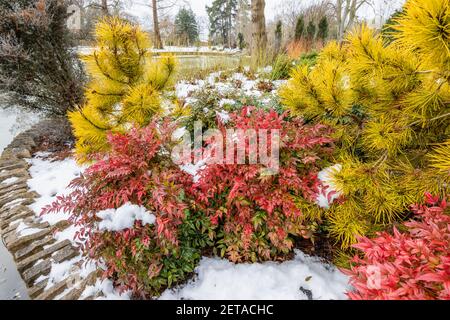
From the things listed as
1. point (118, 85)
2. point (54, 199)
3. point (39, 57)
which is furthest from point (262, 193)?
point (39, 57)

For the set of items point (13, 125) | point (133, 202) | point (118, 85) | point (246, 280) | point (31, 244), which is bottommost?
point (246, 280)

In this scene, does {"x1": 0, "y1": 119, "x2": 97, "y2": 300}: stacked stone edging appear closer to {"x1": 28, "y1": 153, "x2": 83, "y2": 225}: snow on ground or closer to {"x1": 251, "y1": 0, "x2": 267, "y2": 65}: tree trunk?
{"x1": 28, "y1": 153, "x2": 83, "y2": 225}: snow on ground

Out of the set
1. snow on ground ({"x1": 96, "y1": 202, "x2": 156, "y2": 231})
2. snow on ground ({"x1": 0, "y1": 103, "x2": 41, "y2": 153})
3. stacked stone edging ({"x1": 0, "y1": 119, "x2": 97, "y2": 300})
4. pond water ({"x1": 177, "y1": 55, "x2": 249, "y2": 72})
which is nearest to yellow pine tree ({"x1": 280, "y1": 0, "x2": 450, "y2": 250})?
snow on ground ({"x1": 96, "y1": 202, "x2": 156, "y2": 231})

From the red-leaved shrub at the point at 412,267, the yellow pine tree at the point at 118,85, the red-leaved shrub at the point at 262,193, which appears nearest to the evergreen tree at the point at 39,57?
the yellow pine tree at the point at 118,85

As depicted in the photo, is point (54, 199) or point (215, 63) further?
point (215, 63)

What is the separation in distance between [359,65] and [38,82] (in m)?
3.93

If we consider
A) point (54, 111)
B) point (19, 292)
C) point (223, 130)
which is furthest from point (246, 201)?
point (54, 111)

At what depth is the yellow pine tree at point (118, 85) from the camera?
7.07 feet

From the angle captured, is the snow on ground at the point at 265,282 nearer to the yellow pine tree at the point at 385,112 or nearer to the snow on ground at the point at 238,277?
the snow on ground at the point at 238,277

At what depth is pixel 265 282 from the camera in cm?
180

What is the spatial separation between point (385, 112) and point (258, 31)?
454 cm

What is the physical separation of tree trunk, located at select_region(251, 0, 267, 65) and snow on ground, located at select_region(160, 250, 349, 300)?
14.4 feet

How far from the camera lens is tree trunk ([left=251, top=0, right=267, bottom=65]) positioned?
522cm

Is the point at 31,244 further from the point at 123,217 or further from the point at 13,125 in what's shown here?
the point at 13,125
